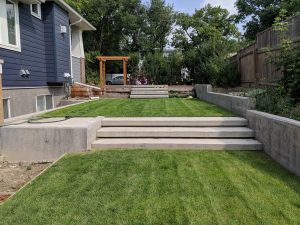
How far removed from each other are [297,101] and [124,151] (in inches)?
145

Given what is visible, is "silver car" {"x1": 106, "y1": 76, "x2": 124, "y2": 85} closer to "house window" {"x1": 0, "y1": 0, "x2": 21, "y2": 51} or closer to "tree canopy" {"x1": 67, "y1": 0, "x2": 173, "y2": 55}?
"tree canopy" {"x1": 67, "y1": 0, "x2": 173, "y2": 55}

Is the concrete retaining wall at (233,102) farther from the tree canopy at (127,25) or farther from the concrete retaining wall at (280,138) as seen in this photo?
the tree canopy at (127,25)

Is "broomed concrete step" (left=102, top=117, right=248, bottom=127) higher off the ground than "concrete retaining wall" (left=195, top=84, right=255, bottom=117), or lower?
lower

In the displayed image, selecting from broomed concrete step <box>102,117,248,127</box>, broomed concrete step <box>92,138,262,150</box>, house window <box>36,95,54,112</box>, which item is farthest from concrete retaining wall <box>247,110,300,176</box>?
house window <box>36,95,54,112</box>

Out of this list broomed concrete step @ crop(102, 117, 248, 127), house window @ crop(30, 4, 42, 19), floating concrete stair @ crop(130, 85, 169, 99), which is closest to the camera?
broomed concrete step @ crop(102, 117, 248, 127)

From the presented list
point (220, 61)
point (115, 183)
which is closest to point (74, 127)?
point (115, 183)

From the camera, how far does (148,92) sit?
16984mm

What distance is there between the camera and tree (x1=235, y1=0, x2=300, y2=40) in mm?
30250

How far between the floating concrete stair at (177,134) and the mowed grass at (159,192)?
1.60 feet

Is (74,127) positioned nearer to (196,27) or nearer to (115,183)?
(115,183)

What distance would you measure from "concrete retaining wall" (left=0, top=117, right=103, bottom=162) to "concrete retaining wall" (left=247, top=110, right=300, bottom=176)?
3.00 m

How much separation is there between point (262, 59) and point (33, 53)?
7.44 meters

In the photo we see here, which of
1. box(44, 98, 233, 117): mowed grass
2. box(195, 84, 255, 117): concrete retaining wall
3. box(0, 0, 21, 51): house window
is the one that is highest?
box(0, 0, 21, 51): house window

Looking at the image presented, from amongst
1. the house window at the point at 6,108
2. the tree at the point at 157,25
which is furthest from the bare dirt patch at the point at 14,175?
the tree at the point at 157,25
